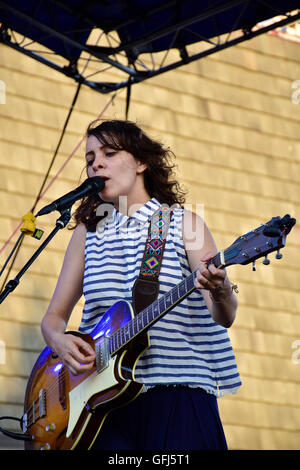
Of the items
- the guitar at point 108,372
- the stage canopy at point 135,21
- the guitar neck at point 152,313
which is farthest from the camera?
the stage canopy at point 135,21

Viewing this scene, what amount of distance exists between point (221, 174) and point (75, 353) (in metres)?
4.28

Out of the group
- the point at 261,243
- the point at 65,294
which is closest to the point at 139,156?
the point at 65,294

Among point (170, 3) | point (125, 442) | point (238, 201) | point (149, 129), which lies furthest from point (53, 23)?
point (125, 442)

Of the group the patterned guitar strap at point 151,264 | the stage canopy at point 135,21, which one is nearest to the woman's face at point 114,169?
the patterned guitar strap at point 151,264

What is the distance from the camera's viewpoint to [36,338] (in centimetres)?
545

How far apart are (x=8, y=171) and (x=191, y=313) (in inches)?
135

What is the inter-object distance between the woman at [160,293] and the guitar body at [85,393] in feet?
0.17

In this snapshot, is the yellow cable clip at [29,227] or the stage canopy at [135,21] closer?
the yellow cable clip at [29,227]

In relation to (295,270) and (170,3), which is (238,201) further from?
(170,3)

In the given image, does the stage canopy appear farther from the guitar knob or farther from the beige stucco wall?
the guitar knob

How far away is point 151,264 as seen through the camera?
2.51m

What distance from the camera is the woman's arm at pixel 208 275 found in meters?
2.19

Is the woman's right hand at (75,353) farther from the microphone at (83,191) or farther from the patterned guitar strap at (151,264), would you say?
the microphone at (83,191)
